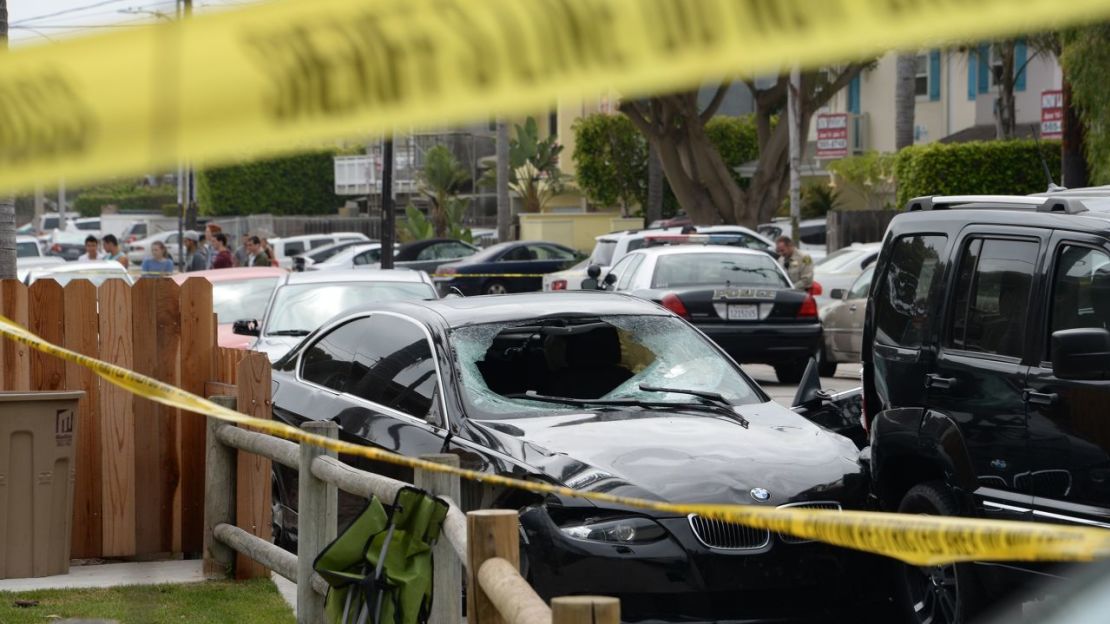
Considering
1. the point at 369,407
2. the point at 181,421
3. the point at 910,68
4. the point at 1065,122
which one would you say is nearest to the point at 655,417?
the point at 369,407

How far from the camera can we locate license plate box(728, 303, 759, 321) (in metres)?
16.8

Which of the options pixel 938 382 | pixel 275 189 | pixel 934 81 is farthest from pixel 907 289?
pixel 275 189

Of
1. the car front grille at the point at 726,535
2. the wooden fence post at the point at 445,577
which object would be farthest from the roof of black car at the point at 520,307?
the wooden fence post at the point at 445,577

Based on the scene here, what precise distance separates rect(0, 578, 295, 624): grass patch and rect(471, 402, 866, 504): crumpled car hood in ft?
5.10

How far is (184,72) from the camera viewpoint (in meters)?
2.33

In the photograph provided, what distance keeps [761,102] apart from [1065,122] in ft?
51.7

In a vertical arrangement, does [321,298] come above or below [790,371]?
above

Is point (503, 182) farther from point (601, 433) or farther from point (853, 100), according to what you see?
point (601, 433)

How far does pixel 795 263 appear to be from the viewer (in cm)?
2119

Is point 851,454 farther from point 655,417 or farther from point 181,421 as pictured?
point 181,421

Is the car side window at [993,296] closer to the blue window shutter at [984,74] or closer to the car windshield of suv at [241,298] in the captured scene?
the car windshield of suv at [241,298]

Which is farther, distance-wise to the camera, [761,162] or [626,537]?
[761,162]

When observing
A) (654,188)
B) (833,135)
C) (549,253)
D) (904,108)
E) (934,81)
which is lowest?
(549,253)

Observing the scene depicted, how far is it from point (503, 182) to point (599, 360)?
42.7m
